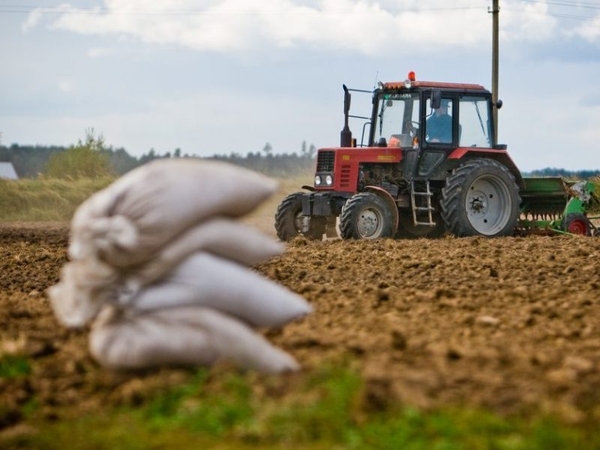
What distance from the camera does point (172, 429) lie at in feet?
18.0

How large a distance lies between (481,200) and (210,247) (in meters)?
14.0

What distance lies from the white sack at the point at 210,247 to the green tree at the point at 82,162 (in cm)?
3551

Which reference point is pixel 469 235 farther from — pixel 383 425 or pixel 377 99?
pixel 383 425

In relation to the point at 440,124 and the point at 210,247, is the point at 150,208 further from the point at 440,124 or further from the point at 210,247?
the point at 440,124

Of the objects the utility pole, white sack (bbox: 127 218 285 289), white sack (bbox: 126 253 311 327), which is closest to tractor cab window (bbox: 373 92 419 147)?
the utility pole

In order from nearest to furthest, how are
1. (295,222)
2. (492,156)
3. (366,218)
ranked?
1. (366,218)
2. (295,222)
3. (492,156)

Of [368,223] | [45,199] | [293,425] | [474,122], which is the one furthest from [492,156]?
[45,199]

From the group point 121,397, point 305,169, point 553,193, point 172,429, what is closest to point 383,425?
point 172,429

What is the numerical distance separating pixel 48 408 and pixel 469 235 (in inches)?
558

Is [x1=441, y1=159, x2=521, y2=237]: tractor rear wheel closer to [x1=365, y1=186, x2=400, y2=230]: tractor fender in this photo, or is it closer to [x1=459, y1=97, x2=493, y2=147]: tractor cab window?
[x1=459, y1=97, x2=493, y2=147]: tractor cab window

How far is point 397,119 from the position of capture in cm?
1956

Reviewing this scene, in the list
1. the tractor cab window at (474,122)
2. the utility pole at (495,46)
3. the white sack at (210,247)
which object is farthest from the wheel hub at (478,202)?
the white sack at (210,247)

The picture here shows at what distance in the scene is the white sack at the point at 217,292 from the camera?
6203mm

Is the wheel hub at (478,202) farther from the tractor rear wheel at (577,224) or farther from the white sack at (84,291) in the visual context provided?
the white sack at (84,291)
